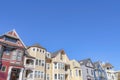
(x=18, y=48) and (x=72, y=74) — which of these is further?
(x=72, y=74)

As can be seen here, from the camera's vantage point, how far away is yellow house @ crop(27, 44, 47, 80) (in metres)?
46.0

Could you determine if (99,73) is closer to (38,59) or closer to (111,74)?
(111,74)

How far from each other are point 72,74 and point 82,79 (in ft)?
12.2

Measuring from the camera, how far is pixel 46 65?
50219mm

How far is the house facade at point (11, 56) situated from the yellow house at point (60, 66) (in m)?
12.1

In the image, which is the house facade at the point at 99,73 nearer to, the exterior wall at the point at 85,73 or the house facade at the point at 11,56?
the exterior wall at the point at 85,73

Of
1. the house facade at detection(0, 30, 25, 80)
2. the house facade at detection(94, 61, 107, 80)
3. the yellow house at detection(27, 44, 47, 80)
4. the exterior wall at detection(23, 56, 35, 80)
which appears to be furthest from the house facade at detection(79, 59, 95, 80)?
the house facade at detection(0, 30, 25, 80)

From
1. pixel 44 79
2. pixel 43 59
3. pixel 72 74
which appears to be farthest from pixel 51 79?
pixel 72 74

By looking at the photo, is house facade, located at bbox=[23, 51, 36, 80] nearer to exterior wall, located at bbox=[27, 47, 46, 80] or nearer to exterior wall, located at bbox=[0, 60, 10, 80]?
exterior wall, located at bbox=[27, 47, 46, 80]

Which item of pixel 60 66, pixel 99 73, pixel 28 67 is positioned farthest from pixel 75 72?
pixel 28 67

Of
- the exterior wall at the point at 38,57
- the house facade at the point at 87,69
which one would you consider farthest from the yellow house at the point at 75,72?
the exterior wall at the point at 38,57

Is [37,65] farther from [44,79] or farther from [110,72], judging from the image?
[110,72]

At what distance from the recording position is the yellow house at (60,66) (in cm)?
5069

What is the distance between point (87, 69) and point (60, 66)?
13.5 m
